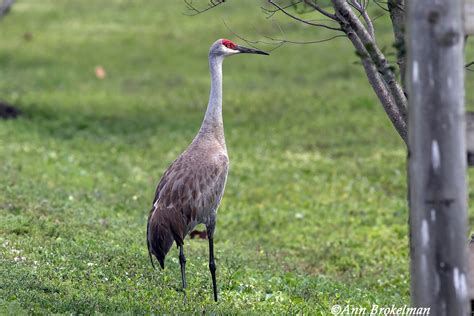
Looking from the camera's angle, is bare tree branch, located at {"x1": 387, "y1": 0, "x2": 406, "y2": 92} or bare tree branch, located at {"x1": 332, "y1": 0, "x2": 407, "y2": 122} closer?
bare tree branch, located at {"x1": 332, "y1": 0, "x2": 407, "y2": 122}

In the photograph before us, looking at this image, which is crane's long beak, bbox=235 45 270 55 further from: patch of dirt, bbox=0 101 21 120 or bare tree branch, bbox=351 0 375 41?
patch of dirt, bbox=0 101 21 120

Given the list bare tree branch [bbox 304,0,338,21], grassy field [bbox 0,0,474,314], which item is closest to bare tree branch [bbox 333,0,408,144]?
bare tree branch [bbox 304,0,338,21]

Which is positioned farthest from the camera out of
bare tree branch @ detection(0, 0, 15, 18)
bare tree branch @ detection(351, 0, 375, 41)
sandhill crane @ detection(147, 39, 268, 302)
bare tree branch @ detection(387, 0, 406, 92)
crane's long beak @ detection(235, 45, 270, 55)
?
bare tree branch @ detection(0, 0, 15, 18)

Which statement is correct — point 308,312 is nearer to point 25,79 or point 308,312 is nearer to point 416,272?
point 416,272

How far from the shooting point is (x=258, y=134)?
17.9 meters

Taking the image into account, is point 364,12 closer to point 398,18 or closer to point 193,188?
point 398,18

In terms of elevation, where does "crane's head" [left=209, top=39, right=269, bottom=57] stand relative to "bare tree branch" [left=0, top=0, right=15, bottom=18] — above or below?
below

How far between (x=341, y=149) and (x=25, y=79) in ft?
31.1

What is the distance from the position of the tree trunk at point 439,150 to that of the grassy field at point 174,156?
255 centimetres

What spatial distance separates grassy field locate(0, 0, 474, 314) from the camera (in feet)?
27.1

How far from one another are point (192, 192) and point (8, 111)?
10895 millimetres

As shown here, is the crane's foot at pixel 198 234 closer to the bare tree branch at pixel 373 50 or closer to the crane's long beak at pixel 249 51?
the crane's long beak at pixel 249 51

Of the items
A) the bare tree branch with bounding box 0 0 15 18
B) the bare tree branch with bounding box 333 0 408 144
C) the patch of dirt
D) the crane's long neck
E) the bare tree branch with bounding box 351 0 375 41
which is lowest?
the patch of dirt

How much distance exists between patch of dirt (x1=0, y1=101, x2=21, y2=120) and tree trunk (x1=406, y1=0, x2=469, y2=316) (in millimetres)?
14044
